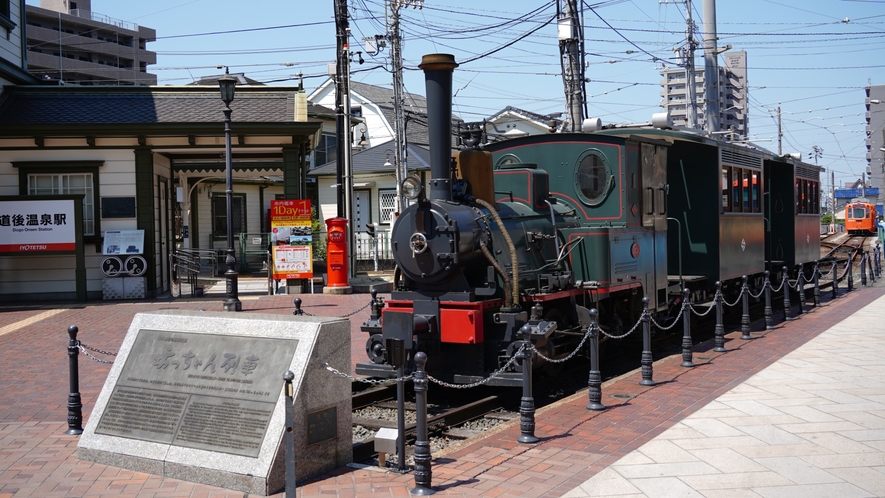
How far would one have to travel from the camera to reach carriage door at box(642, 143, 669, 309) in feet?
35.8

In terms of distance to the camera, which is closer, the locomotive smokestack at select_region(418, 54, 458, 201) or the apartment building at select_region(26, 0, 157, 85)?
the locomotive smokestack at select_region(418, 54, 458, 201)

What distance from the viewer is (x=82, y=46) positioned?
Result: 6381 cm

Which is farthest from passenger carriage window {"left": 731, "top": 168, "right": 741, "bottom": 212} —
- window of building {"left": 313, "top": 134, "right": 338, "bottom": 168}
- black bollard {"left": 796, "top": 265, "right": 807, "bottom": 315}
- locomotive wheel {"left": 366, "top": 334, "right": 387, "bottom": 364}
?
window of building {"left": 313, "top": 134, "right": 338, "bottom": 168}

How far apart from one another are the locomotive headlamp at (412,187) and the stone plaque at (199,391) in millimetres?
2697

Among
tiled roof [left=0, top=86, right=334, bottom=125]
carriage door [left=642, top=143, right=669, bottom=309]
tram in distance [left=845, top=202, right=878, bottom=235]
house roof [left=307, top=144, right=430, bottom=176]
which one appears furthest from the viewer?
tram in distance [left=845, top=202, right=878, bottom=235]

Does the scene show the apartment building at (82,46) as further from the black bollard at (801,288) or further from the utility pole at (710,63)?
the black bollard at (801,288)

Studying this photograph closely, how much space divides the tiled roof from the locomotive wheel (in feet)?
38.1

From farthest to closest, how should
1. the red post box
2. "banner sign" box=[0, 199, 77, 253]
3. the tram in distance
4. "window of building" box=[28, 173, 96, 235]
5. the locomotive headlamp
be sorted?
the tram in distance
the red post box
"window of building" box=[28, 173, 96, 235]
"banner sign" box=[0, 199, 77, 253]
the locomotive headlamp

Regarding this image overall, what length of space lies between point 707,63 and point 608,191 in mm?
20957

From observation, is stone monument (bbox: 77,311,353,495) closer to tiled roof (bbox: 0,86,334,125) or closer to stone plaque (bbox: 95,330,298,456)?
stone plaque (bbox: 95,330,298,456)

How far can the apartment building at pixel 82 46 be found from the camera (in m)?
60.1

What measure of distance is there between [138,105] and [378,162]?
13.9m

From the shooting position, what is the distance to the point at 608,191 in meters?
10.3

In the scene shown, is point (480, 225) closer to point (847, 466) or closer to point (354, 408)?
point (354, 408)
